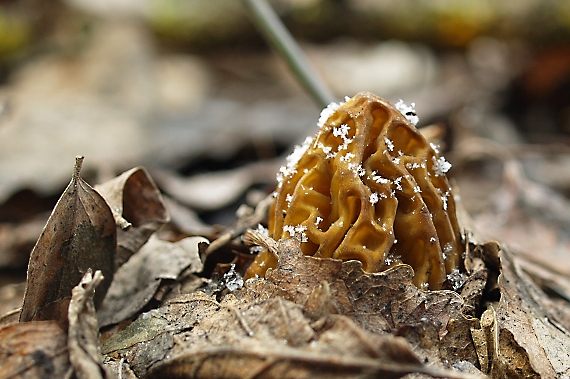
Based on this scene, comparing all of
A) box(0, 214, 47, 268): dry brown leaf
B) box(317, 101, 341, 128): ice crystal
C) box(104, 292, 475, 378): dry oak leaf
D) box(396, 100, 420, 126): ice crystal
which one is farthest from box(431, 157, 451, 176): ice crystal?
box(0, 214, 47, 268): dry brown leaf

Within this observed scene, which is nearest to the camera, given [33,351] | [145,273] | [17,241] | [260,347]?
[260,347]

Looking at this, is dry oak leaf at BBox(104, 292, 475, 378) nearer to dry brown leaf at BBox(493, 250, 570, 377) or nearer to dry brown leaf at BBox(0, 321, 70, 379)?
dry brown leaf at BBox(0, 321, 70, 379)

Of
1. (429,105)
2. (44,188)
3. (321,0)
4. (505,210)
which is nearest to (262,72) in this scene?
(321,0)

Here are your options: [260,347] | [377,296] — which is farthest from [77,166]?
[377,296]

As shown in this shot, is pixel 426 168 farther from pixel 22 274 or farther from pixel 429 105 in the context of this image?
pixel 429 105

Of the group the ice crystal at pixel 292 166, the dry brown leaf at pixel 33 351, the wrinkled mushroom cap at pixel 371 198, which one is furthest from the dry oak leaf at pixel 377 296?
the dry brown leaf at pixel 33 351

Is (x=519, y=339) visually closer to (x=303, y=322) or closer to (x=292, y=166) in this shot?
(x=303, y=322)
